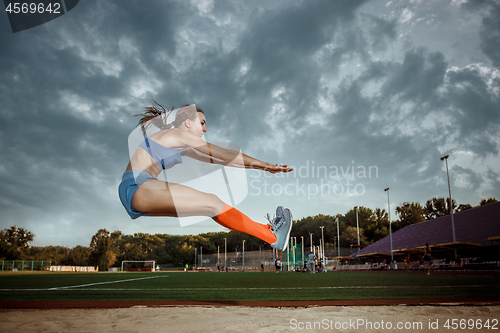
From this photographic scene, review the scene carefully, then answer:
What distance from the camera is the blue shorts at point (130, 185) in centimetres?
325

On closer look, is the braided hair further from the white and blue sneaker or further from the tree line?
the tree line

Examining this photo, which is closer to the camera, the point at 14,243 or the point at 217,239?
the point at 14,243

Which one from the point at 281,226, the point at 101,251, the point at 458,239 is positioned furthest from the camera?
the point at 101,251

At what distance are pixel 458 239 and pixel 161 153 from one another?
144 ft

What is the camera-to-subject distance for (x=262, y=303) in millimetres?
6273

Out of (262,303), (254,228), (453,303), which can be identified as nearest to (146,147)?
(254,228)

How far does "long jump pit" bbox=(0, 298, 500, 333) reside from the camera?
3.99 m

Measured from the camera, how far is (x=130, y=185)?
3.28 meters

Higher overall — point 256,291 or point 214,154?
point 214,154

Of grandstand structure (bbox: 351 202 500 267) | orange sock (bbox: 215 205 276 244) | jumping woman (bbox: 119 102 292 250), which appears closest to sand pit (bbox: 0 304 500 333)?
orange sock (bbox: 215 205 276 244)

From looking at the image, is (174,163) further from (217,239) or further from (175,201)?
(217,239)

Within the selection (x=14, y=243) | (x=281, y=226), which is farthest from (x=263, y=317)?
(x=14, y=243)

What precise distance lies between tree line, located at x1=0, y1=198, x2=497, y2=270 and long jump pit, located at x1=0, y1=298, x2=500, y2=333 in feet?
233

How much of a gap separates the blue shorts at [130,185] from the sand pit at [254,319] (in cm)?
169
